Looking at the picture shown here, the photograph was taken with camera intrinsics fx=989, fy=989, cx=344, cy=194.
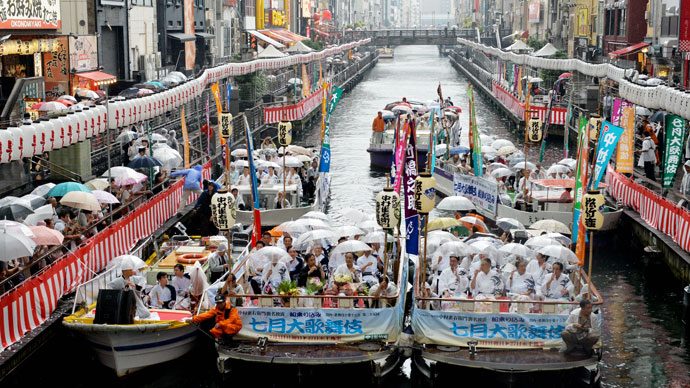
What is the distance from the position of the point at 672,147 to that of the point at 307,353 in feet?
49.0

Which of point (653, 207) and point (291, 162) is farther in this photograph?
point (291, 162)

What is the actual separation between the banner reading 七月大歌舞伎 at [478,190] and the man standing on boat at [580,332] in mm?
13370

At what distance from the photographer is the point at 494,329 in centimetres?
1694

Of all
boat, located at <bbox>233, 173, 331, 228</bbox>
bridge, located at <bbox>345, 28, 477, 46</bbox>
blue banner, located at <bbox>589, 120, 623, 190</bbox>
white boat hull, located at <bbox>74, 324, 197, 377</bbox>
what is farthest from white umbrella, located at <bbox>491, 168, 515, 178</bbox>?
bridge, located at <bbox>345, 28, 477, 46</bbox>

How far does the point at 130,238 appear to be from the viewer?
24.8m

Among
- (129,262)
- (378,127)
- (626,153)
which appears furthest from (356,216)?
(378,127)

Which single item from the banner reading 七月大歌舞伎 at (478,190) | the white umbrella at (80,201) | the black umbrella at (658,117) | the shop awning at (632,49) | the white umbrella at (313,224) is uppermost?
the shop awning at (632,49)

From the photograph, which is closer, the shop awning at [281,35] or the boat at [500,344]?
the boat at [500,344]

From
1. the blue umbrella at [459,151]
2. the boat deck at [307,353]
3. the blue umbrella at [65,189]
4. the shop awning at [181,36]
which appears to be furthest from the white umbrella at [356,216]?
the shop awning at [181,36]

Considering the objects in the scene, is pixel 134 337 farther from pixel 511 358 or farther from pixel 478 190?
pixel 478 190

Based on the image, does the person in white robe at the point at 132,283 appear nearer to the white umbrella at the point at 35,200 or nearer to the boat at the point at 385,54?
the white umbrella at the point at 35,200

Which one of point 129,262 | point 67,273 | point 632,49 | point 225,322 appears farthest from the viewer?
point 632,49

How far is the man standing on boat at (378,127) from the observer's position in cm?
4328

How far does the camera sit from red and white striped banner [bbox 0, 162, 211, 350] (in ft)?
56.3
